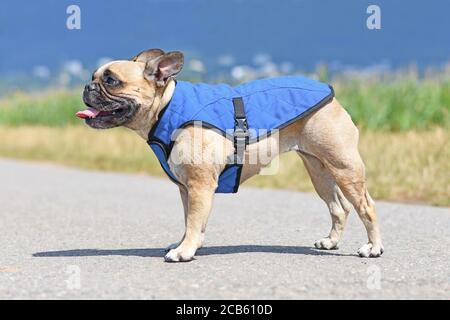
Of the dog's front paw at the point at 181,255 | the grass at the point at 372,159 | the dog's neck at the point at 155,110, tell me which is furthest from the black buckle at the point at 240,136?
the grass at the point at 372,159

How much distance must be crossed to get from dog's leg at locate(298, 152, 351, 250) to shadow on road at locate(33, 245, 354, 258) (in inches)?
6.2

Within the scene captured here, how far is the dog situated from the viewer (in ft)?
23.4

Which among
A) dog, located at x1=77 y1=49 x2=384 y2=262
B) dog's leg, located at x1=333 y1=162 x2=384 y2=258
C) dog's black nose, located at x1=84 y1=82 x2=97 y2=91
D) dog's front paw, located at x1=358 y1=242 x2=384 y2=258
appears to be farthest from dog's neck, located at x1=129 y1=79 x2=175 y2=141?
dog's front paw, located at x1=358 y1=242 x2=384 y2=258

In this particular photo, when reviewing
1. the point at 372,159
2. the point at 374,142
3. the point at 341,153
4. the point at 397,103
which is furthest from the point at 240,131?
the point at 397,103

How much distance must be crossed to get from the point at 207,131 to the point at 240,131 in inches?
9.7

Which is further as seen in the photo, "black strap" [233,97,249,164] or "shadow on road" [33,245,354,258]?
"shadow on road" [33,245,354,258]

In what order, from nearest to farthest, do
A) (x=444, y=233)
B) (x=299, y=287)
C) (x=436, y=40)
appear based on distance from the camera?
(x=299, y=287) < (x=444, y=233) < (x=436, y=40)

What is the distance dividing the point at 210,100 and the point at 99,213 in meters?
3.86

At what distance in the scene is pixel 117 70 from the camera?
24.0 ft

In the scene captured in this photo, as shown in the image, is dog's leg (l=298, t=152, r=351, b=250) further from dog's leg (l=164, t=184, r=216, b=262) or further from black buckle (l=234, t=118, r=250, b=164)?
dog's leg (l=164, t=184, r=216, b=262)

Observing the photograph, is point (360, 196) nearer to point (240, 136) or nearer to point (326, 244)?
point (326, 244)

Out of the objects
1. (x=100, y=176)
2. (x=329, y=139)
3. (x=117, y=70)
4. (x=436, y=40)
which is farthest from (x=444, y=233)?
(x=436, y=40)

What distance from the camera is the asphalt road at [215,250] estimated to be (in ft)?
19.9
